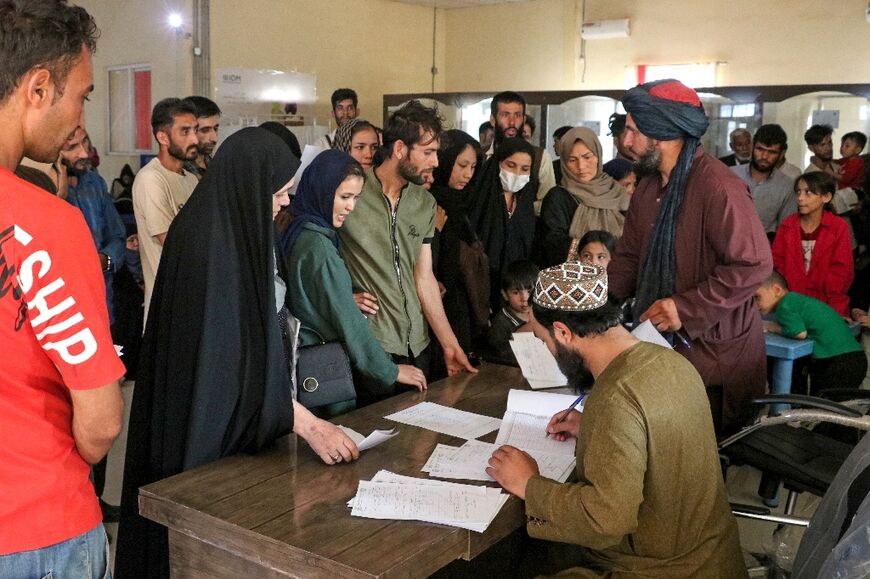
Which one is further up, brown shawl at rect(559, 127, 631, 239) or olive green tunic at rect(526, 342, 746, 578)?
brown shawl at rect(559, 127, 631, 239)

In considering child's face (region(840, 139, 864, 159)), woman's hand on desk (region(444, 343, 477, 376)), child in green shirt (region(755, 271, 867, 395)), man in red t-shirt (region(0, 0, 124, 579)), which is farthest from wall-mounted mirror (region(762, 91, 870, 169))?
man in red t-shirt (region(0, 0, 124, 579))

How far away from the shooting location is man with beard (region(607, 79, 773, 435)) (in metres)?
2.79

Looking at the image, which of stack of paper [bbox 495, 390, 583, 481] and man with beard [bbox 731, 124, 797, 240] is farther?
man with beard [bbox 731, 124, 797, 240]

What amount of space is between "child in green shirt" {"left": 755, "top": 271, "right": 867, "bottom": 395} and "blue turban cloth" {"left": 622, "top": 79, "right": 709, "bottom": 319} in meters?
1.68

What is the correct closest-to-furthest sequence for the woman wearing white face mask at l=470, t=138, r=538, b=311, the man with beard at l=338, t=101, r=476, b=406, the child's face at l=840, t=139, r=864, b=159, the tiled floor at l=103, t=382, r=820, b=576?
the man with beard at l=338, t=101, r=476, b=406 < the tiled floor at l=103, t=382, r=820, b=576 < the woman wearing white face mask at l=470, t=138, r=538, b=311 < the child's face at l=840, t=139, r=864, b=159

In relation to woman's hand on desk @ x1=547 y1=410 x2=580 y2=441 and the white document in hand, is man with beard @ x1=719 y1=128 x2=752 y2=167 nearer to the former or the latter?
the white document in hand

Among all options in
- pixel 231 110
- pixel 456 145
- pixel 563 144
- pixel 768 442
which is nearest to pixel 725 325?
pixel 768 442

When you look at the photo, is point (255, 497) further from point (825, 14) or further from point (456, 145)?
point (825, 14)

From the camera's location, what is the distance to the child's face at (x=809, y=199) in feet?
17.2

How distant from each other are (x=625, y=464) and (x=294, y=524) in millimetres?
680

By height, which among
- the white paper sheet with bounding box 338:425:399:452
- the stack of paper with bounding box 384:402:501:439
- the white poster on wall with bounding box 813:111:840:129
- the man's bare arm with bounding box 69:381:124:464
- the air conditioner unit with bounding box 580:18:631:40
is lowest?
the stack of paper with bounding box 384:402:501:439

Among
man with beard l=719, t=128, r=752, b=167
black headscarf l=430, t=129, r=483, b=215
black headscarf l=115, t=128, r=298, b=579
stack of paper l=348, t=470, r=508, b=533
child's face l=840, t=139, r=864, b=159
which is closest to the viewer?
stack of paper l=348, t=470, r=508, b=533

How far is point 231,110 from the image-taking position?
847 cm

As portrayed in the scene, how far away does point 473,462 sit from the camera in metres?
2.12
